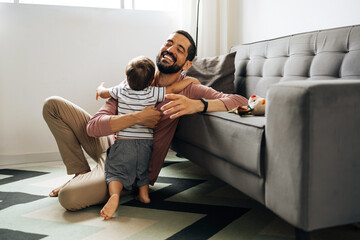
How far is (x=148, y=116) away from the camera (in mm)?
1790

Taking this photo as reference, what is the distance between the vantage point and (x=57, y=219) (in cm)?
165

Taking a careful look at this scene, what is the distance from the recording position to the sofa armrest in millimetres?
1079

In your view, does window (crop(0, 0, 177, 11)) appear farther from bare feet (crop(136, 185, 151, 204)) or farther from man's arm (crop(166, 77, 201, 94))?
bare feet (crop(136, 185, 151, 204))

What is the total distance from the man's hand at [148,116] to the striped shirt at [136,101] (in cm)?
4

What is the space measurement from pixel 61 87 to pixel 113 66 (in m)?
0.45

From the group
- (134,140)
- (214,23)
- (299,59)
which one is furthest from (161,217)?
(214,23)

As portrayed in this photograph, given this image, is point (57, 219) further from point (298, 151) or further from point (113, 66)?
point (113, 66)

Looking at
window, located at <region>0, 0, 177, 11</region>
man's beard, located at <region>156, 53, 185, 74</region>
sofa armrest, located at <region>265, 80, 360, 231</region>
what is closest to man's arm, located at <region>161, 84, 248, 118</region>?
man's beard, located at <region>156, 53, 185, 74</region>

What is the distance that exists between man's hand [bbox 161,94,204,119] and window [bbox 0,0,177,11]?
162 centimetres

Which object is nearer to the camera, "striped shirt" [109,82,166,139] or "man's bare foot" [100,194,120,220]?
"man's bare foot" [100,194,120,220]

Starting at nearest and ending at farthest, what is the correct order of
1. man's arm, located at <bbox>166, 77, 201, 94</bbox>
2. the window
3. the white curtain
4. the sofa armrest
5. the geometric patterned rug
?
the sofa armrest < the geometric patterned rug < man's arm, located at <bbox>166, 77, 201, 94</bbox> < the window < the white curtain

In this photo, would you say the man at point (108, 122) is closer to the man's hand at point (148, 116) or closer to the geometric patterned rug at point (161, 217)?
the man's hand at point (148, 116)

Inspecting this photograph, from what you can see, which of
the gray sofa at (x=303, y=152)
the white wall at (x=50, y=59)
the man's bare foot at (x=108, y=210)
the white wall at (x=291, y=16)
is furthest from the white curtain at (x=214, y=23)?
the man's bare foot at (x=108, y=210)

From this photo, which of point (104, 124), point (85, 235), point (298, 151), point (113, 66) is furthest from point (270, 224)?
point (113, 66)
